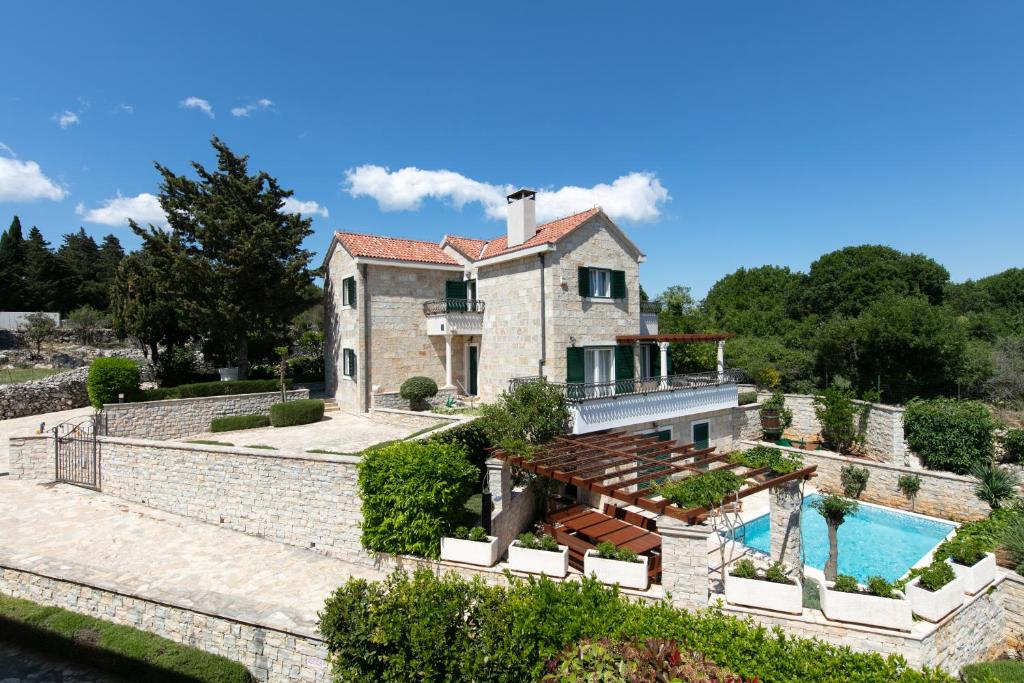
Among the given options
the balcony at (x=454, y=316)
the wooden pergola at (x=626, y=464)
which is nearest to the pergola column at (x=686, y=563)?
the wooden pergola at (x=626, y=464)

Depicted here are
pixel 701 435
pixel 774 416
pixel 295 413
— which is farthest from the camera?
pixel 774 416

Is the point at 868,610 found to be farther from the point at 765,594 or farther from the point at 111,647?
the point at 111,647

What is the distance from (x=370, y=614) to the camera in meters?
7.99

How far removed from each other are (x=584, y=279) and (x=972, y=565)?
567 inches

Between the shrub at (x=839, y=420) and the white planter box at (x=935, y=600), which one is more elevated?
the shrub at (x=839, y=420)

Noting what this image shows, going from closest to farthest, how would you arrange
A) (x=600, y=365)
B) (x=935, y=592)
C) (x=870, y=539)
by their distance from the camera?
1. (x=935, y=592)
2. (x=870, y=539)
3. (x=600, y=365)

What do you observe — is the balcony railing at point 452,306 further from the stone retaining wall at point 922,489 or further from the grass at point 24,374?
the grass at point 24,374

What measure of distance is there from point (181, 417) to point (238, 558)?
10857mm

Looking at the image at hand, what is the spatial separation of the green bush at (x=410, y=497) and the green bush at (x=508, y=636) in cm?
322

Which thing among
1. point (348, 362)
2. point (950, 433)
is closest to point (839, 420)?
point (950, 433)

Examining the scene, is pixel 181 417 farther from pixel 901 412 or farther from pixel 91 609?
pixel 901 412

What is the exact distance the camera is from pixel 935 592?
356 inches

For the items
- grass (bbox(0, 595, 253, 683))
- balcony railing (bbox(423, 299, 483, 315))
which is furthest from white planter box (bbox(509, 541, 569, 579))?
balcony railing (bbox(423, 299, 483, 315))

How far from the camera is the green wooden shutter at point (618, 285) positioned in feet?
71.1
